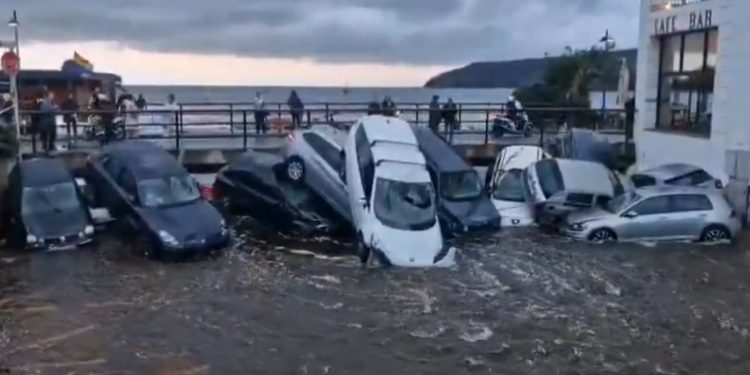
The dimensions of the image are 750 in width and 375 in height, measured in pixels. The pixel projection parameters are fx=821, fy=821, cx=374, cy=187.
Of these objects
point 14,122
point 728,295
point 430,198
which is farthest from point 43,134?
point 728,295

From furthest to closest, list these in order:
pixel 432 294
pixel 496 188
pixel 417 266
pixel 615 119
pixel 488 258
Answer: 1. pixel 615 119
2. pixel 496 188
3. pixel 488 258
4. pixel 417 266
5. pixel 432 294

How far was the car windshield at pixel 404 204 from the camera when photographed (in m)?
17.7

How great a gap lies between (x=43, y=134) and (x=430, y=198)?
11.8m


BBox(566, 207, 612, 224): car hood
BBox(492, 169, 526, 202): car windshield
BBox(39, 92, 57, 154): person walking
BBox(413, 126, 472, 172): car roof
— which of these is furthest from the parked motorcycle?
BBox(39, 92, 57, 154): person walking

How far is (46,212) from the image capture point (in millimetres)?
18531

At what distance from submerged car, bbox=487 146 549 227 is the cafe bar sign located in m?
5.80

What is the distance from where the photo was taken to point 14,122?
22891 millimetres

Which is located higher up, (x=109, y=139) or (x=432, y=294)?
(x=109, y=139)

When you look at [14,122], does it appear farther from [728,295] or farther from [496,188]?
[728,295]

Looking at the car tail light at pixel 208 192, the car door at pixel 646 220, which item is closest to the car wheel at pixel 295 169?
the car tail light at pixel 208 192

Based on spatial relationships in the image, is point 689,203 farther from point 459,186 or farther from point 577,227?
point 459,186

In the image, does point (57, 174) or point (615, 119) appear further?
point (615, 119)

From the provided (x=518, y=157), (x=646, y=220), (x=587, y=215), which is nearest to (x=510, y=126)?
(x=518, y=157)

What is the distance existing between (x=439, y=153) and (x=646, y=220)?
5552 mm
